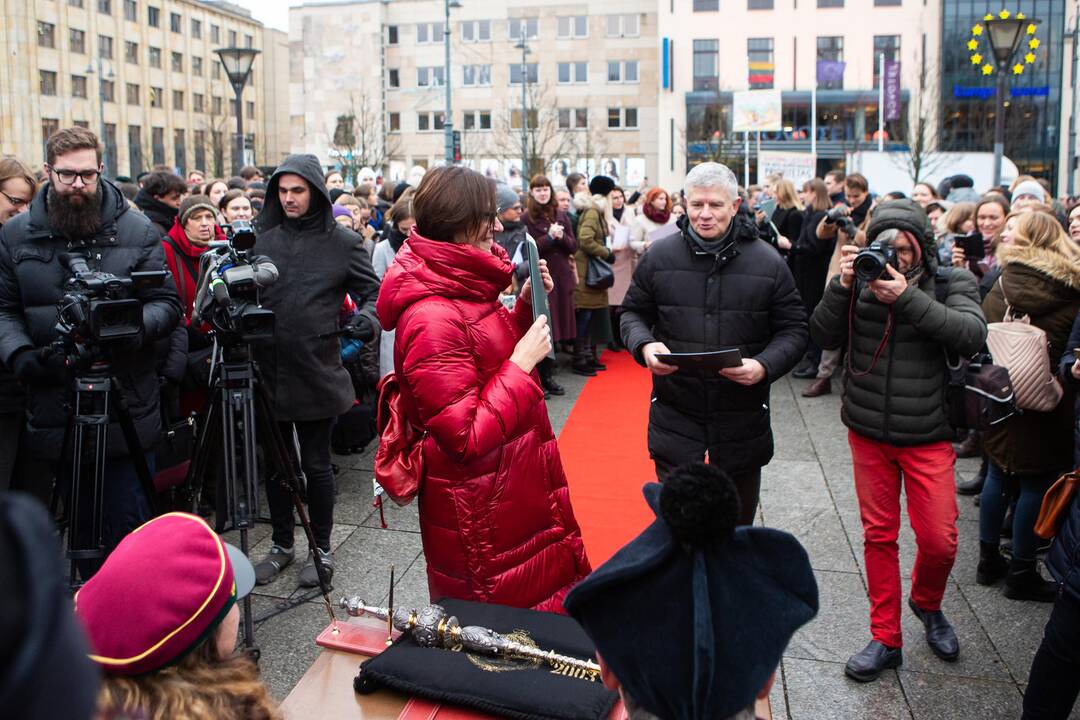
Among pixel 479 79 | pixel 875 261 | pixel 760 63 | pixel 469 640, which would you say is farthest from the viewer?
pixel 479 79

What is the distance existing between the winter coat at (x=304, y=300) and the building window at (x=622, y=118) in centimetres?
6484

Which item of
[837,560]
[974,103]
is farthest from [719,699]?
[974,103]

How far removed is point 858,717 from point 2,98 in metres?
63.0

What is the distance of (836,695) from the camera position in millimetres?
3865

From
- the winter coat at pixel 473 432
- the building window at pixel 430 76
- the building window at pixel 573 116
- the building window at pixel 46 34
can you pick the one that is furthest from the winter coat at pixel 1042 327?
the building window at pixel 430 76

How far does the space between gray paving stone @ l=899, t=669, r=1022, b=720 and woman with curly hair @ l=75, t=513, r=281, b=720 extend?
2866 millimetres

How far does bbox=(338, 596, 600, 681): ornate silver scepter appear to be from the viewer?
246cm

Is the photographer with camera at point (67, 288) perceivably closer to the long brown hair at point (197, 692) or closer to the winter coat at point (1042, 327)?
the long brown hair at point (197, 692)

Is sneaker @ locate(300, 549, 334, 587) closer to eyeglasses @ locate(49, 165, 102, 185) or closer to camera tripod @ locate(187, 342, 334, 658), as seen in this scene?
camera tripod @ locate(187, 342, 334, 658)

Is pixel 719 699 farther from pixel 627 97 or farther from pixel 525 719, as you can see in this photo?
pixel 627 97

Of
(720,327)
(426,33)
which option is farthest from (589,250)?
(426,33)

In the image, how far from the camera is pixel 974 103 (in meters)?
57.0

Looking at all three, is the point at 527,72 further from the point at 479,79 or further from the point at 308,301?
the point at 308,301

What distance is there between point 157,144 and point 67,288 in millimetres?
70461
